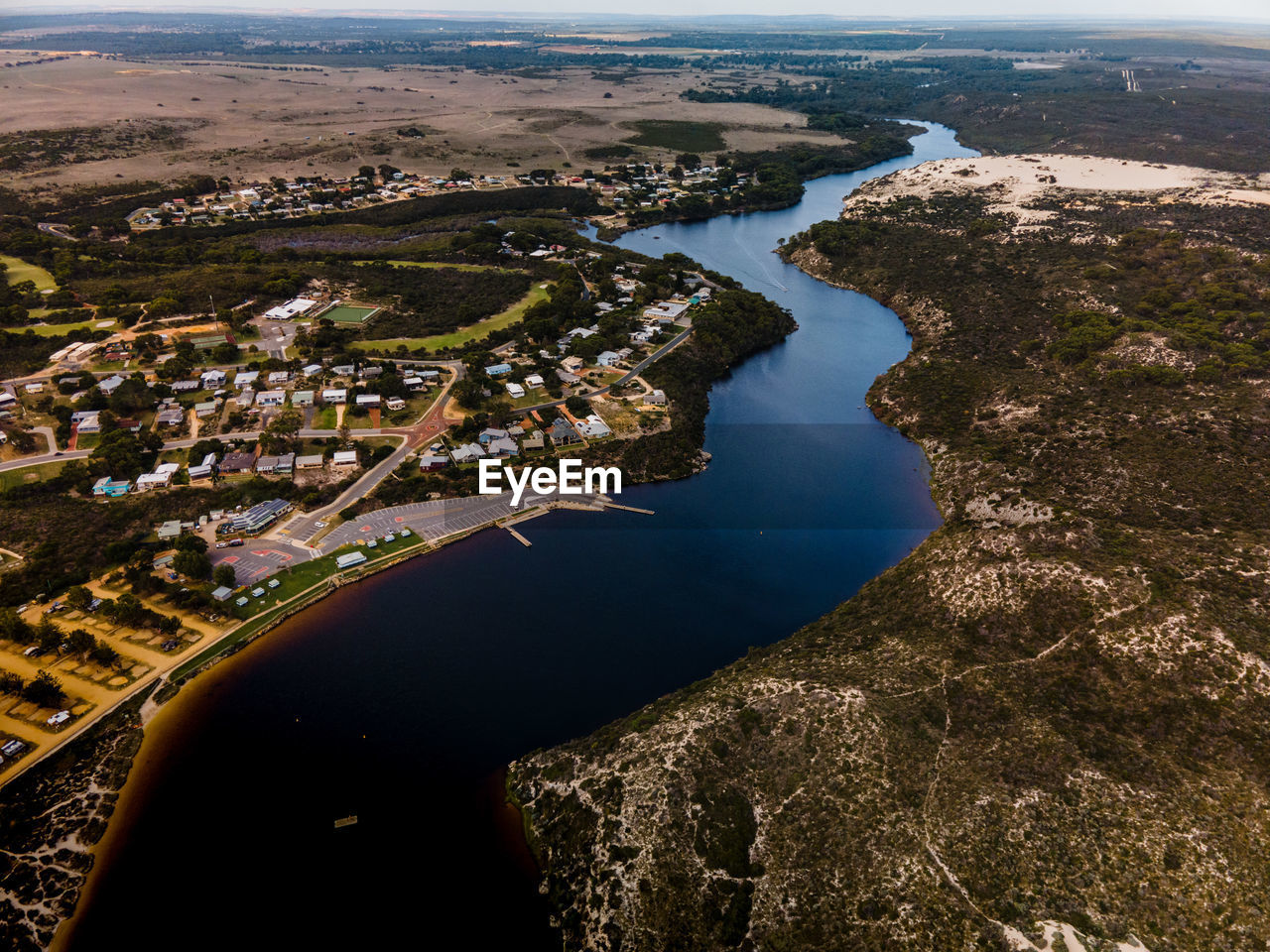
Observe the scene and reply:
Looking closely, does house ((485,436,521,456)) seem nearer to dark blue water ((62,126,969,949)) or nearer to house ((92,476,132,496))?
dark blue water ((62,126,969,949))

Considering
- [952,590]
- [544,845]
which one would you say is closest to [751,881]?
[544,845]

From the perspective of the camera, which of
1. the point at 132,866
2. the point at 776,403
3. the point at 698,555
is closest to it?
the point at 132,866

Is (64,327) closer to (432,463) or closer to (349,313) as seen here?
(349,313)

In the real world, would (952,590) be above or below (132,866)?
above

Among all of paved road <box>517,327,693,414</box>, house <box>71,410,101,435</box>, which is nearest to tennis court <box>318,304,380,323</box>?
house <box>71,410,101,435</box>

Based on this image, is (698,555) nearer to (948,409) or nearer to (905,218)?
(948,409)

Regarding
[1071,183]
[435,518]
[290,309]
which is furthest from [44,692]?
[1071,183]
